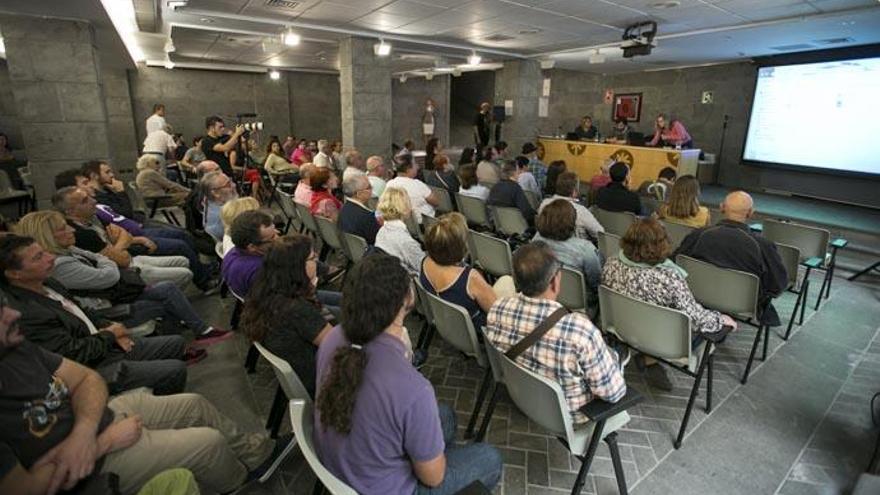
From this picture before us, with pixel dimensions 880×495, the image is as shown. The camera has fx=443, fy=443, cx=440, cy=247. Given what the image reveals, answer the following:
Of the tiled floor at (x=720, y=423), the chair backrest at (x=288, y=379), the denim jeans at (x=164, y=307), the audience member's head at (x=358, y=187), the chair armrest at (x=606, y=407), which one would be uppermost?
the audience member's head at (x=358, y=187)

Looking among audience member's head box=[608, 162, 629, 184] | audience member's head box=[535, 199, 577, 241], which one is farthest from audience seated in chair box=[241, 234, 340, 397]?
audience member's head box=[608, 162, 629, 184]

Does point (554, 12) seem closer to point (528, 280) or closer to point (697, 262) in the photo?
point (697, 262)

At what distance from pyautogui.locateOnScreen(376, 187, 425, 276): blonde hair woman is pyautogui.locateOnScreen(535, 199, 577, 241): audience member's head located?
0.93m

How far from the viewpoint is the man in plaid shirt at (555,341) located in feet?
5.70

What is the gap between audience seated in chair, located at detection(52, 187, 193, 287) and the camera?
332 centimetres

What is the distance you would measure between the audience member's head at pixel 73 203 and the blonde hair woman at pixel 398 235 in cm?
228

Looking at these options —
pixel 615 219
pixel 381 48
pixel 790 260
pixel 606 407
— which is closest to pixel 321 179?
pixel 615 219

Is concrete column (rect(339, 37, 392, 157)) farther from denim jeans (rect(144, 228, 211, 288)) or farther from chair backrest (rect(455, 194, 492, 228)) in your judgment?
denim jeans (rect(144, 228, 211, 288))

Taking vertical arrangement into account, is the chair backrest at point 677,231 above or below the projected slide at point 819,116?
below

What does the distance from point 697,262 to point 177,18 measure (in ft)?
24.1

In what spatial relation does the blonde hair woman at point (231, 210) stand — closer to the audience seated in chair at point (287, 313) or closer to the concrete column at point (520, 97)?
the audience seated in chair at point (287, 313)

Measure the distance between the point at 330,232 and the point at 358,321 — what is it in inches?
120

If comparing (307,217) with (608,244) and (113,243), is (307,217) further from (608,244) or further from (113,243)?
(608,244)

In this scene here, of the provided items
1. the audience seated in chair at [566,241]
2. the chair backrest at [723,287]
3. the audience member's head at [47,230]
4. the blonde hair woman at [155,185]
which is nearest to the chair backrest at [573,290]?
Answer: the audience seated in chair at [566,241]
